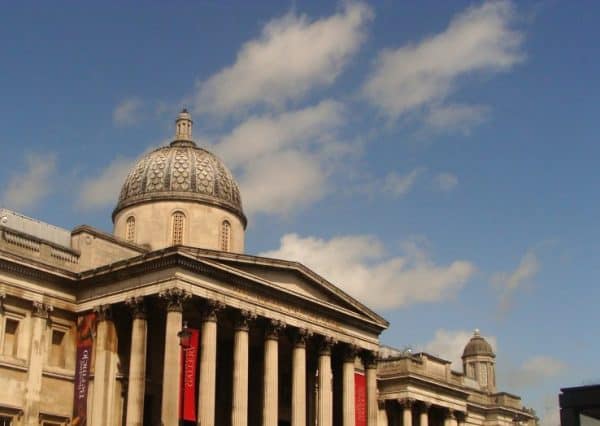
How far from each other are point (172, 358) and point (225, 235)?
47.2 feet

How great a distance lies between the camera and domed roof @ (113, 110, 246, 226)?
52.5 m

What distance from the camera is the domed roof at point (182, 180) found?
5250cm

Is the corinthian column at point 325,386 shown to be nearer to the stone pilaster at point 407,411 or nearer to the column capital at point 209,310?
the column capital at point 209,310

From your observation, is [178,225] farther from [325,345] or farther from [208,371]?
[208,371]

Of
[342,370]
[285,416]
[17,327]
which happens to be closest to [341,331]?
[342,370]

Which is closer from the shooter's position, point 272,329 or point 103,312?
point 103,312

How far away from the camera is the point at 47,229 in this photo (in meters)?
45.4

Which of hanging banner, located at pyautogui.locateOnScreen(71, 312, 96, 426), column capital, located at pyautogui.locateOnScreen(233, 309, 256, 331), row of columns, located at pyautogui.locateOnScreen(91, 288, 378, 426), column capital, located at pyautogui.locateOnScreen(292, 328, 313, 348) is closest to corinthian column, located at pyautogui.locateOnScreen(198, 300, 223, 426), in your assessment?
row of columns, located at pyautogui.locateOnScreen(91, 288, 378, 426)

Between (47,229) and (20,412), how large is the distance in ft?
29.5

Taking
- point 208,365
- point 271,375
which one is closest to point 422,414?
point 271,375

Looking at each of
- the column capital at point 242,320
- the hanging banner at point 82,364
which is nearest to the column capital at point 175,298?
the column capital at point 242,320

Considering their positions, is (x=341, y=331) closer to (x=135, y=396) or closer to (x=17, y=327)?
(x=135, y=396)

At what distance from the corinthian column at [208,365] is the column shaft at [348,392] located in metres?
10.6

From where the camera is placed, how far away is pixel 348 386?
50250 millimetres
